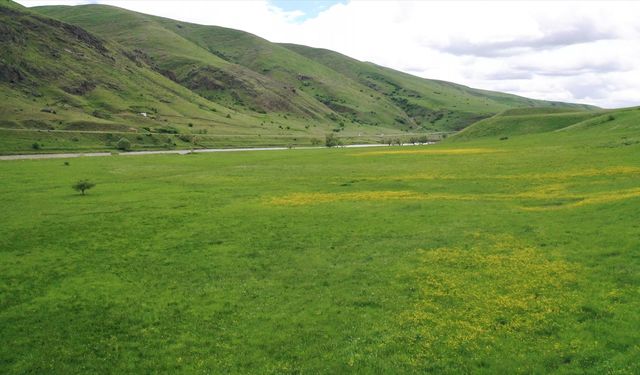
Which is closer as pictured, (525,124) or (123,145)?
(123,145)

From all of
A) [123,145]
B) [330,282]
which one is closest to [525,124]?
[123,145]

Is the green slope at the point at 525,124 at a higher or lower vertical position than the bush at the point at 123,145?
higher

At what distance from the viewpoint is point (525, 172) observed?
2776 inches

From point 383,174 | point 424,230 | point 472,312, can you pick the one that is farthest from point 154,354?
point 383,174

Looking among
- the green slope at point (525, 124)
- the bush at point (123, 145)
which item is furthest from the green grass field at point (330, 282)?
the green slope at point (525, 124)

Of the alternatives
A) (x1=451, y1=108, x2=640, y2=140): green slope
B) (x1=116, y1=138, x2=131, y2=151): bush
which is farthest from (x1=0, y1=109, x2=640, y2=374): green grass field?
(x1=451, y1=108, x2=640, y2=140): green slope

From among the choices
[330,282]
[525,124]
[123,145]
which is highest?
[525,124]

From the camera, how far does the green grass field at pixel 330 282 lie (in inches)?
815

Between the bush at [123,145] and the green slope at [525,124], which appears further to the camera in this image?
the bush at [123,145]

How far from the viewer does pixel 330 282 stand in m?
29.3

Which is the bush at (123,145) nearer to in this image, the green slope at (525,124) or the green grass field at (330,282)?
the green grass field at (330,282)

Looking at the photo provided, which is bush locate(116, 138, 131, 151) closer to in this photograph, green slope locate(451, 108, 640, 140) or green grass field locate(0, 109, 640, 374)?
green grass field locate(0, 109, 640, 374)

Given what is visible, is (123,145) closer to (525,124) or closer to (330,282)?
(525,124)

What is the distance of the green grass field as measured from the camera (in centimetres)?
2070
